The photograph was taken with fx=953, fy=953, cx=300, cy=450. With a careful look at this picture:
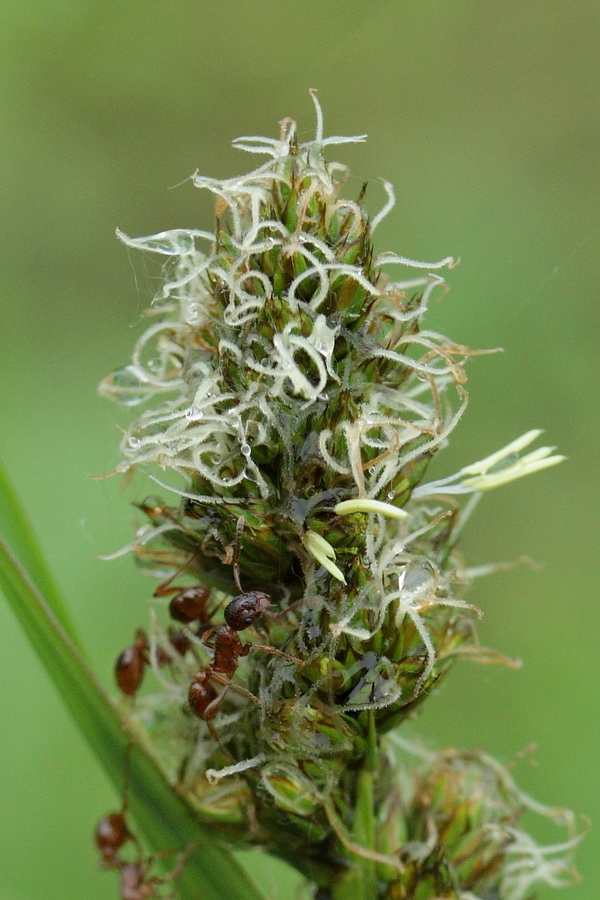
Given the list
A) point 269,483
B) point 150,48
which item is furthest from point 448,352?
point 150,48

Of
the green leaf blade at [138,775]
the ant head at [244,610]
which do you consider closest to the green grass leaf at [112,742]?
the green leaf blade at [138,775]

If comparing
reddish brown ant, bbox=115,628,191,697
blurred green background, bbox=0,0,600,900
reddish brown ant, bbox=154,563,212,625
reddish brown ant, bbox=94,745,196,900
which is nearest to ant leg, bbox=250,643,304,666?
reddish brown ant, bbox=154,563,212,625

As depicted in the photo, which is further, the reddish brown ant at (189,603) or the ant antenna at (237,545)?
the reddish brown ant at (189,603)

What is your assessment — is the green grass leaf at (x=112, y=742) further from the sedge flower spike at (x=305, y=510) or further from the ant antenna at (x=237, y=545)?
the ant antenna at (x=237, y=545)

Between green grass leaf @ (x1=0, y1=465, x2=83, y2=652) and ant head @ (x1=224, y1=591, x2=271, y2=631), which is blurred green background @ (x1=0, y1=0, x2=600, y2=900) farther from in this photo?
ant head @ (x1=224, y1=591, x2=271, y2=631)

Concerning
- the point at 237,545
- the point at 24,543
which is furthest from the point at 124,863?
the point at 237,545
